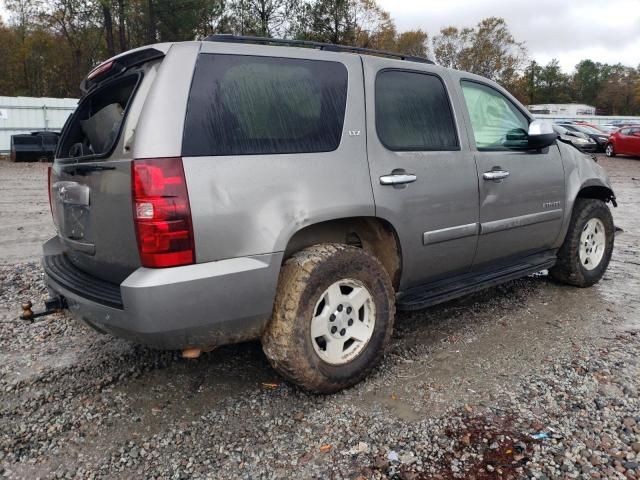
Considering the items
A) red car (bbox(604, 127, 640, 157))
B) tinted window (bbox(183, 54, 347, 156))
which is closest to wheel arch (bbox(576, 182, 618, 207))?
tinted window (bbox(183, 54, 347, 156))

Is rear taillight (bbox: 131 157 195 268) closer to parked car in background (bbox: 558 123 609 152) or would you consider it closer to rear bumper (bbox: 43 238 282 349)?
rear bumper (bbox: 43 238 282 349)

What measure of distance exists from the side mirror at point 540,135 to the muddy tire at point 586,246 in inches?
37.8

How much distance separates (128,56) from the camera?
2762 millimetres

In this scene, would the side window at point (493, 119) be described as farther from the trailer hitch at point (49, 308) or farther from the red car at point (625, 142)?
the red car at point (625, 142)

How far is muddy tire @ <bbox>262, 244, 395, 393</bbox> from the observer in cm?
269

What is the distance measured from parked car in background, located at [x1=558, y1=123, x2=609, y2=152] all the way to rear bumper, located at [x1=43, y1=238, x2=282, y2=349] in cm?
2642

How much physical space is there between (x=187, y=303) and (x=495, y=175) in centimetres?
240

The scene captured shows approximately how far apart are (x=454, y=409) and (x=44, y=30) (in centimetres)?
4446

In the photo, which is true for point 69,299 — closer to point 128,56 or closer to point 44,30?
point 128,56

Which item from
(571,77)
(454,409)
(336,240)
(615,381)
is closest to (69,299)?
(336,240)

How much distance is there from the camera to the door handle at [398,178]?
3.06m

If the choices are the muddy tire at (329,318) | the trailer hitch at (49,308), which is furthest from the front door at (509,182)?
the trailer hitch at (49,308)

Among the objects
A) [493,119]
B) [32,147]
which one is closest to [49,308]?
[493,119]

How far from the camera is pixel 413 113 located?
3.39 metres
